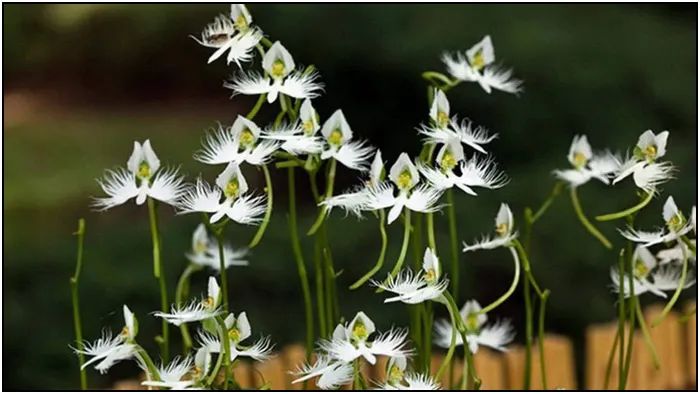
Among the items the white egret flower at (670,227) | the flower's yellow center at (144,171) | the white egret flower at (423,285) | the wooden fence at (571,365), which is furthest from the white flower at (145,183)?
the wooden fence at (571,365)

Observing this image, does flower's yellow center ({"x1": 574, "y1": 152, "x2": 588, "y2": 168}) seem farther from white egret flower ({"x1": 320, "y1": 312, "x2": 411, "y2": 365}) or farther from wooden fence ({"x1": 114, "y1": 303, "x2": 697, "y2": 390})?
wooden fence ({"x1": 114, "y1": 303, "x2": 697, "y2": 390})

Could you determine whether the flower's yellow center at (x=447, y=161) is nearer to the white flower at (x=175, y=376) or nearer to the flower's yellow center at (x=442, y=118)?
the flower's yellow center at (x=442, y=118)

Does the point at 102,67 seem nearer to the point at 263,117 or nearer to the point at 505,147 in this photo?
the point at 263,117

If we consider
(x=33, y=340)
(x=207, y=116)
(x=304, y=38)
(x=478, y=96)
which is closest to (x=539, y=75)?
(x=478, y=96)

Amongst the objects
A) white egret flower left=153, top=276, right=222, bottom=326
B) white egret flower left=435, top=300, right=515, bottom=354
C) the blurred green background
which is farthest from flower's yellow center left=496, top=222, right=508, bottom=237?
the blurred green background

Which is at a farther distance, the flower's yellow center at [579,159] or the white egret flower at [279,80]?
the flower's yellow center at [579,159]

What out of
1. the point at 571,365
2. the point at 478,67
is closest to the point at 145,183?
the point at 478,67
